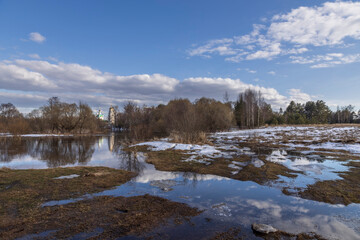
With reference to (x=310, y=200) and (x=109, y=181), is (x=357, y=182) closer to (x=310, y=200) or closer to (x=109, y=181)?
(x=310, y=200)

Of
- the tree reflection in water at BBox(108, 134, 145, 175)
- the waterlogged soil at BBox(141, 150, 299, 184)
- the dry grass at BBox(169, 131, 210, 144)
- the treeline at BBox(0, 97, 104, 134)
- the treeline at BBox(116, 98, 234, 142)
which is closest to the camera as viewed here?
the waterlogged soil at BBox(141, 150, 299, 184)

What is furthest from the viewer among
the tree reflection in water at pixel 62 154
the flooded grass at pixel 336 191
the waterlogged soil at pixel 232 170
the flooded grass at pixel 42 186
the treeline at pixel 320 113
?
the treeline at pixel 320 113

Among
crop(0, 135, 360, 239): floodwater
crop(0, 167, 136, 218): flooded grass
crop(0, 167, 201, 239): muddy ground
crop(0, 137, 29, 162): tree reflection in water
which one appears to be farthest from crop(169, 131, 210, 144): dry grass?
crop(0, 167, 201, 239): muddy ground

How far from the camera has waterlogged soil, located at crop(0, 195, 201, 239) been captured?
4.24 meters

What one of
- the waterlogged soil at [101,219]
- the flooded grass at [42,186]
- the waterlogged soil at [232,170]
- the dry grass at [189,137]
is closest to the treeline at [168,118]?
the dry grass at [189,137]

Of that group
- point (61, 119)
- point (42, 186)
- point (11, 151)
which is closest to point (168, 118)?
point (11, 151)

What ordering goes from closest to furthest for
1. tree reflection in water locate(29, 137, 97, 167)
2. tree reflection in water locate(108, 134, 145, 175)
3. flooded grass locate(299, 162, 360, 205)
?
flooded grass locate(299, 162, 360, 205)
tree reflection in water locate(108, 134, 145, 175)
tree reflection in water locate(29, 137, 97, 167)

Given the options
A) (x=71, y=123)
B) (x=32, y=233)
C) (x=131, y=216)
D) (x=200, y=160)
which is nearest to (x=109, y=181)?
(x=131, y=216)

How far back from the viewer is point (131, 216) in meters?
5.08

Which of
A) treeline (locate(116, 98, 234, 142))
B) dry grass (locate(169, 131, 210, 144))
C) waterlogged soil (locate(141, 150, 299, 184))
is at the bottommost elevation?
waterlogged soil (locate(141, 150, 299, 184))

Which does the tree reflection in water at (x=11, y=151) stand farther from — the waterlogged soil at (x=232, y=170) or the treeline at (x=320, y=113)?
the treeline at (x=320, y=113)

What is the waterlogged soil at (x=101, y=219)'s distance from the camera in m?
4.24

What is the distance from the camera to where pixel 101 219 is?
16.1 ft

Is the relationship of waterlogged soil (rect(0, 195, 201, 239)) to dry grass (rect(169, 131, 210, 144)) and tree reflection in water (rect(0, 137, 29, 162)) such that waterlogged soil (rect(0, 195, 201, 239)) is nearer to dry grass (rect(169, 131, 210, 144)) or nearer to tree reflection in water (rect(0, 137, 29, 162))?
tree reflection in water (rect(0, 137, 29, 162))
